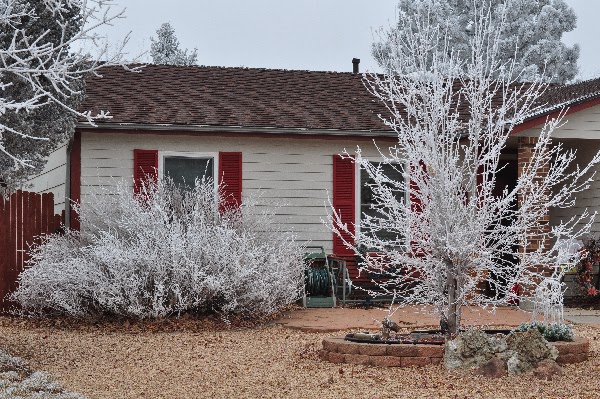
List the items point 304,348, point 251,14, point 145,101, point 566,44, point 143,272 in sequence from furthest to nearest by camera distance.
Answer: point 566,44, point 251,14, point 145,101, point 143,272, point 304,348

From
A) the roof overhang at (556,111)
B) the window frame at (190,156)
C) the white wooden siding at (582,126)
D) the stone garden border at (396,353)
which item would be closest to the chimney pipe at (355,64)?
the window frame at (190,156)

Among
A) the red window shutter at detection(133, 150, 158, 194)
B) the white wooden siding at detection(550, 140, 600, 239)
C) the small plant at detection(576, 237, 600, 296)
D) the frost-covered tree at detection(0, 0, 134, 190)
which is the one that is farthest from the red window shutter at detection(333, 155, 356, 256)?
the frost-covered tree at detection(0, 0, 134, 190)

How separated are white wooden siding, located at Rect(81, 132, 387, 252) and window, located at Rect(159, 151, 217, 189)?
0.34 ft

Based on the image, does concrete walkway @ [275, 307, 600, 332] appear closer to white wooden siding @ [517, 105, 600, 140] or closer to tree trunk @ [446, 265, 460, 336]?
tree trunk @ [446, 265, 460, 336]

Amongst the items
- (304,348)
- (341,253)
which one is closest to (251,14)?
(341,253)

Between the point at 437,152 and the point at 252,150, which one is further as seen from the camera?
the point at 252,150

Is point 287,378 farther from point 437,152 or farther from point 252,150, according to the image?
point 252,150

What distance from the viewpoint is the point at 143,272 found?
9.70 metres

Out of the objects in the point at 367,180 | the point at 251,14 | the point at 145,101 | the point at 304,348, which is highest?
the point at 251,14

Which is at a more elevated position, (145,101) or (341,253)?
(145,101)

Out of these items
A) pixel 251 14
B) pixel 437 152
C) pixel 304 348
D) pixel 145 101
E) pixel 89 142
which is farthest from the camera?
pixel 251 14

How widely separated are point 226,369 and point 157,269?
2.63 meters

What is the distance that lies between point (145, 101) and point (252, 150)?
1.87m

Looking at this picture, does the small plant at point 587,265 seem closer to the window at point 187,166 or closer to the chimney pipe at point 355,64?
the window at point 187,166
